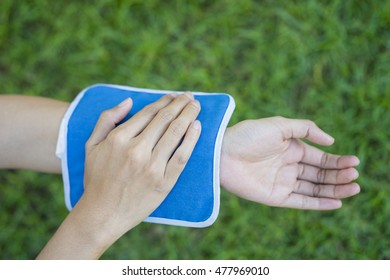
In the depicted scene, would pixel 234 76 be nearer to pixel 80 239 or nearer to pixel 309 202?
pixel 309 202

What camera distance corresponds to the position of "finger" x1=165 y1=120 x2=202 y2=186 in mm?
1167

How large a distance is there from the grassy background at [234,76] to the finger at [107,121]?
73 centimetres

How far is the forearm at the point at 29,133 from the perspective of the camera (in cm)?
139

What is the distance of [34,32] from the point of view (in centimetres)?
212

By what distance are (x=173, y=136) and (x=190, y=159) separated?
119 millimetres

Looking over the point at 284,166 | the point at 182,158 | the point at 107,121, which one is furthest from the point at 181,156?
the point at 284,166

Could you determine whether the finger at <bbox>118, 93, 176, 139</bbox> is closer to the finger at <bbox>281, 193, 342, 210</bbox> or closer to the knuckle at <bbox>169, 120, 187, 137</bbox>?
the knuckle at <bbox>169, 120, 187, 137</bbox>

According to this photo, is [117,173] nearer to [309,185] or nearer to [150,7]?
[309,185]

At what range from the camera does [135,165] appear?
1.12 meters

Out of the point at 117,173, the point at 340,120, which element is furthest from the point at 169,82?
the point at 117,173

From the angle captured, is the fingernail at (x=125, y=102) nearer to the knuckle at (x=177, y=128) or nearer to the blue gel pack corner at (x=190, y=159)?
the blue gel pack corner at (x=190, y=159)

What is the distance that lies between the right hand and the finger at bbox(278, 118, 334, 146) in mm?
272

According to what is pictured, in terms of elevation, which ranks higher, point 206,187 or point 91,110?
point 91,110

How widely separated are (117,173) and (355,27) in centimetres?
135
